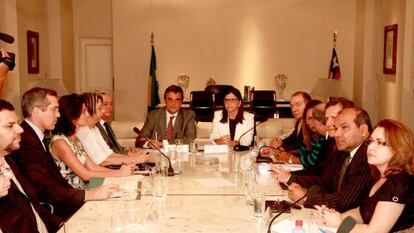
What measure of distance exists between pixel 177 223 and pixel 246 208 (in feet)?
1.35

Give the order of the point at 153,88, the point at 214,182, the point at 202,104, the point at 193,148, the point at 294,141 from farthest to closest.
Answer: the point at 153,88, the point at 202,104, the point at 294,141, the point at 193,148, the point at 214,182

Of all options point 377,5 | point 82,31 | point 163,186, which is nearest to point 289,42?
point 377,5

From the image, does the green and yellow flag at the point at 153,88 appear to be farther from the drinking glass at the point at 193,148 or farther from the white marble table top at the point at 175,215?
the white marble table top at the point at 175,215

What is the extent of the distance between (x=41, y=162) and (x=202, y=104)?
20.9ft

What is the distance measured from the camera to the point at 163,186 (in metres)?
2.91

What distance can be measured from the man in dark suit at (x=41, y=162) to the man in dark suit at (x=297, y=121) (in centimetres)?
230

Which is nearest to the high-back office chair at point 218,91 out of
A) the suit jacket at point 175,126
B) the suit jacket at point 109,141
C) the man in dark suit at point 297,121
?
the suit jacket at point 175,126

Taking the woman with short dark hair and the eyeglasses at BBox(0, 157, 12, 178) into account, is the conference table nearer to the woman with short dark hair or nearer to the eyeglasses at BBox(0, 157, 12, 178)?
the woman with short dark hair

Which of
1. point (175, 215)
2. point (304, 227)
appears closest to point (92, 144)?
point (175, 215)

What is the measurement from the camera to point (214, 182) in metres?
3.32

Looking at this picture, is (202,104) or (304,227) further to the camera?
(202,104)

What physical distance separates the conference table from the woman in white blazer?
A: 4.54ft

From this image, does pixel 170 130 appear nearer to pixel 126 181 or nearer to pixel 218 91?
pixel 126 181

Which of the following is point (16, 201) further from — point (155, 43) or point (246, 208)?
point (155, 43)
